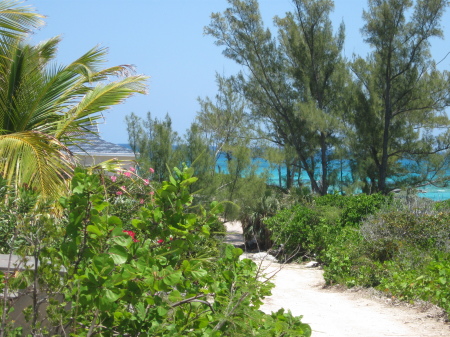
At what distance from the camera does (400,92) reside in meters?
22.4

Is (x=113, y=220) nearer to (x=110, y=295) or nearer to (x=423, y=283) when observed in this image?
(x=110, y=295)

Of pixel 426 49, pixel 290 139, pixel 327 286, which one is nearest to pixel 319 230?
pixel 327 286

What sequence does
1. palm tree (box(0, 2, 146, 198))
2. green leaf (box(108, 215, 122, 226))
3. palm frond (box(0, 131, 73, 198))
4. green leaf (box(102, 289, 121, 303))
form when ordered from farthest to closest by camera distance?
palm tree (box(0, 2, 146, 198))
palm frond (box(0, 131, 73, 198))
green leaf (box(108, 215, 122, 226))
green leaf (box(102, 289, 121, 303))

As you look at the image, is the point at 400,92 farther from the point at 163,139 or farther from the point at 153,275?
the point at 153,275

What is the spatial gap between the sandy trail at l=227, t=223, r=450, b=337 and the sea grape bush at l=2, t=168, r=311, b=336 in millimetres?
2077

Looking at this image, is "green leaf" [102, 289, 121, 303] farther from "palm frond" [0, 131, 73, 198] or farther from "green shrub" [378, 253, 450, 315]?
"green shrub" [378, 253, 450, 315]

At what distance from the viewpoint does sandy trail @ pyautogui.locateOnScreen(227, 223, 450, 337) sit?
617 cm

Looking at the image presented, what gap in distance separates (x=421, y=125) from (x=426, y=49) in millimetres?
3266

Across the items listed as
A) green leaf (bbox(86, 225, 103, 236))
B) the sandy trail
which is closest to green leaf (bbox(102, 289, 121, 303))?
green leaf (bbox(86, 225, 103, 236))

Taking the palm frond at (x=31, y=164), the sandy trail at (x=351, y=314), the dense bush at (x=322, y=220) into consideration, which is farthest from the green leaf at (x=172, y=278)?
the dense bush at (x=322, y=220)

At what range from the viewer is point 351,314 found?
7250mm

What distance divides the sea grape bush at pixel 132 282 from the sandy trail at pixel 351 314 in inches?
81.8

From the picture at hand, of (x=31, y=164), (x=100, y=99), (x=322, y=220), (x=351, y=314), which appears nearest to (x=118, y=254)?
(x=31, y=164)

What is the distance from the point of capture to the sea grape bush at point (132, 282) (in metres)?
2.32
